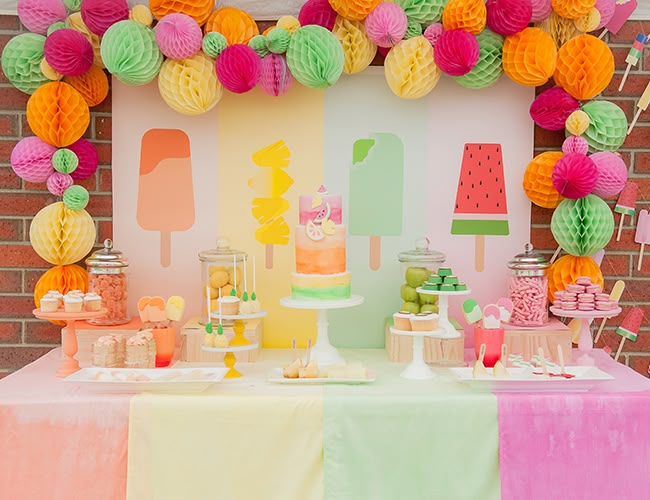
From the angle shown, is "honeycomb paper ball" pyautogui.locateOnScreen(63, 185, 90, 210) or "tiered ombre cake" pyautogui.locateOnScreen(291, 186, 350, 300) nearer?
"tiered ombre cake" pyautogui.locateOnScreen(291, 186, 350, 300)

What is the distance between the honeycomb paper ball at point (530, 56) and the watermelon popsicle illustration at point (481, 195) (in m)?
0.27

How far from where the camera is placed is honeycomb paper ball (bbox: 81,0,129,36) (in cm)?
218

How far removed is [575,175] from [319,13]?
0.89 meters

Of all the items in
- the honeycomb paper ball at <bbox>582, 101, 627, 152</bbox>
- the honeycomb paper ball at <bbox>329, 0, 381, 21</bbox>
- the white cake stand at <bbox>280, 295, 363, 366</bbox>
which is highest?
the honeycomb paper ball at <bbox>329, 0, 381, 21</bbox>

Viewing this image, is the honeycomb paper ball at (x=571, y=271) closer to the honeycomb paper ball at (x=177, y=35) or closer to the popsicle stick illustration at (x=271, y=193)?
the popsicle stick illustration at (x=271, y=193)

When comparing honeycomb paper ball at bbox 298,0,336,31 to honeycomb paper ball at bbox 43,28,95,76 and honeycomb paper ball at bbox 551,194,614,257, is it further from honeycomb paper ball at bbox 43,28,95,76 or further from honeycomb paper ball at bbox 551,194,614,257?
honeycomb paper ball at bbox 551,194,614,257

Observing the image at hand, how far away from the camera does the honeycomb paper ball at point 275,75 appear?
2.23 m

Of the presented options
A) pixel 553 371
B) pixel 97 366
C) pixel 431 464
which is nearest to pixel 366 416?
pixel 431 464

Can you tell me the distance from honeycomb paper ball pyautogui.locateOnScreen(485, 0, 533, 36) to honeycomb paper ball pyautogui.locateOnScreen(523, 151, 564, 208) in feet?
1.28

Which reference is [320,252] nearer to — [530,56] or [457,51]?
[457,51]

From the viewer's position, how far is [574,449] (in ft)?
5.83

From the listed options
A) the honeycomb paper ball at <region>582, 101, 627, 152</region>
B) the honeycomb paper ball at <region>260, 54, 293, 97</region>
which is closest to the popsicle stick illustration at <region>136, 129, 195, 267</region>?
the honeycomb paper ball at <region>260, 54, 293, 97</region>

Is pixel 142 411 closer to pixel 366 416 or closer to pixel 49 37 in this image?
pixel 366 416

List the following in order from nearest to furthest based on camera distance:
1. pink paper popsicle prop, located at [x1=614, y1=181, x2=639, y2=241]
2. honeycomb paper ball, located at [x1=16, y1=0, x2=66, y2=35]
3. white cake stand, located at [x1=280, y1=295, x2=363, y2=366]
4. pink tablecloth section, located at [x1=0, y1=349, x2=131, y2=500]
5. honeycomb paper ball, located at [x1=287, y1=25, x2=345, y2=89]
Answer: pink tablecloth section, located at [x1=0, y1=349, x2=131, y2=500] → white cake stand, located at [x1=280, y1=295, x2=363, y2=366] → honeycomb paper ball, located at [x1=287, y1=25, x2=345, y2=89] → honeycomb paper ball, located at [x1=16, y1=0, x2=66, y2=35] → pink paper popsicle prop, located at [x1=614, y1=181, x2=639, y2=241]
